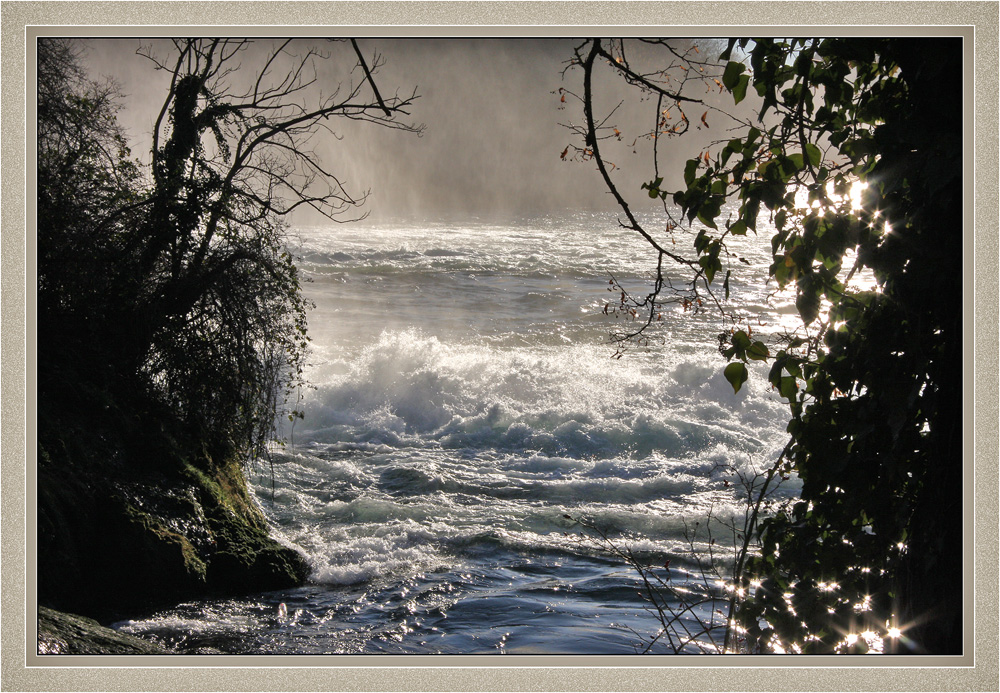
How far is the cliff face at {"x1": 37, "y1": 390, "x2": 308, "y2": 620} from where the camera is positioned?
2.12 metres

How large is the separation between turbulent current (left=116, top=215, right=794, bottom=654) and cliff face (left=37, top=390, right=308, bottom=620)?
0.44 feet

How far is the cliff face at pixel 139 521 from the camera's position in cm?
212

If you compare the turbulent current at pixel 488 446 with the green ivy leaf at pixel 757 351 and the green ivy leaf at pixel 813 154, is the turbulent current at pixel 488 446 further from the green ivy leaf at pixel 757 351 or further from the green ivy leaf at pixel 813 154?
the green ivy leaf at pixel 757 351

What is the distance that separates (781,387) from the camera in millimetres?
1439

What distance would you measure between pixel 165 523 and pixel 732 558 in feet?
7.62

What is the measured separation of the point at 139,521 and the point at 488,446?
199 centimetres

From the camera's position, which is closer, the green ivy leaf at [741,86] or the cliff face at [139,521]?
the green ivy leaf at [741,86]

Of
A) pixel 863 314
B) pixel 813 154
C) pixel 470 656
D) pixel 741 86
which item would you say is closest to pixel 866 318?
pixel 863 314

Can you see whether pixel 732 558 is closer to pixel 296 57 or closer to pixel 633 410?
pixel 633 410

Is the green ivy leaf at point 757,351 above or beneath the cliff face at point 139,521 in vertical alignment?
above

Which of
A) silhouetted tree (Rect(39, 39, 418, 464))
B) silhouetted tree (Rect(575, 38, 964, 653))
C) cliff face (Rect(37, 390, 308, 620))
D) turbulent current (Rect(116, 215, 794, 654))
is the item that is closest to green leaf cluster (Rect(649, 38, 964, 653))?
silhouetted tree (Rect(575, 38, 964, 653))

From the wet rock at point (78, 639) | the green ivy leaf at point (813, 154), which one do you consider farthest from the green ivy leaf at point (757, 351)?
the wet rock at point (78, 639)

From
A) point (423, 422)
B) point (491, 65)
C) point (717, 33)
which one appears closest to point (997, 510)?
point (717, 33)

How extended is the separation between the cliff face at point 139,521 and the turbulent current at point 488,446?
135mm
